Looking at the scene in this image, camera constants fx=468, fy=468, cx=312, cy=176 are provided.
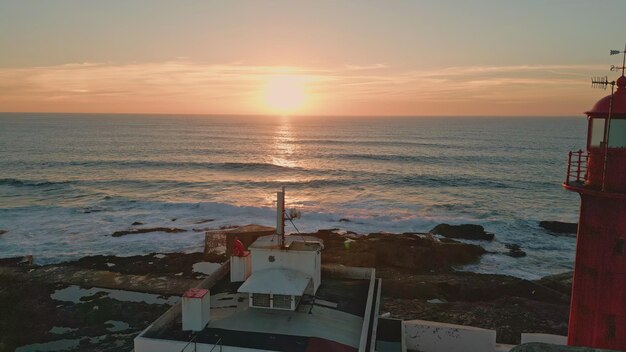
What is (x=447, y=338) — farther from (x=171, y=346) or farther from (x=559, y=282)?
(x=559, y=282)

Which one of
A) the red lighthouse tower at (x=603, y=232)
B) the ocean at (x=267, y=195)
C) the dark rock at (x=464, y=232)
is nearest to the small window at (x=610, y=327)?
the red lighthouse tower at (x=603, y=232)

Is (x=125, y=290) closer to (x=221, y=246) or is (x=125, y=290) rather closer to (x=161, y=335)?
(x=221, y=246)

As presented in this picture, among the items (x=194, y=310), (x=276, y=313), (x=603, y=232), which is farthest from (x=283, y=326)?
(x=603, y=232)

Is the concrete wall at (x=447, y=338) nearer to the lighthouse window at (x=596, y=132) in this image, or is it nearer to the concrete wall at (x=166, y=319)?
the concrete wall at (x=166, y=319)

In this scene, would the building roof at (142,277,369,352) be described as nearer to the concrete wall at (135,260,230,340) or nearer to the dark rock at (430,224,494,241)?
the concrete wall at (135,260,230,340)

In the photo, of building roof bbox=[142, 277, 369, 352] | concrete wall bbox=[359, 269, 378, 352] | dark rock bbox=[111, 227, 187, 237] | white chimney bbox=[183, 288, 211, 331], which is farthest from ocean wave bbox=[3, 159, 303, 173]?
white chimney bbox=[183, 288, 211, 331]

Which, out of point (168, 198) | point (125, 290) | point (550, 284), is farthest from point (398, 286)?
point (168, 198)

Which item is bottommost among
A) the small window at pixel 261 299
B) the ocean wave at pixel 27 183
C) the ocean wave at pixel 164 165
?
the ocean wave at pixel 27 183
